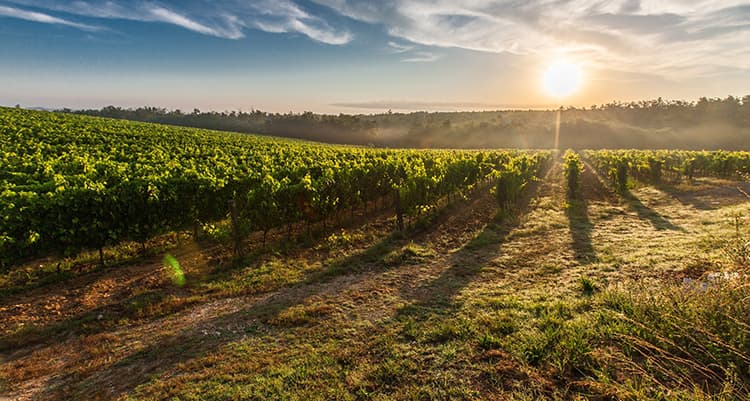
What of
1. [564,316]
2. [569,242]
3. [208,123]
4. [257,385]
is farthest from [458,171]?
[208,123]

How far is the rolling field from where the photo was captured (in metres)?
4.75

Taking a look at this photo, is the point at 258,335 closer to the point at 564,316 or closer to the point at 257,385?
the point at 257,385

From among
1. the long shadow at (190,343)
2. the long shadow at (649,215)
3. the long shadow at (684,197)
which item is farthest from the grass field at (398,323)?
the long shadow at (684,197)

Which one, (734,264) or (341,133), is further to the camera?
(341,133)

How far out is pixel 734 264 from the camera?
15.4ft

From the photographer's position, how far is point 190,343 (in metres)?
6.13

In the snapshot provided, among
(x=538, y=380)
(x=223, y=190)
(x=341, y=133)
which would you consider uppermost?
(x=341, y=133)

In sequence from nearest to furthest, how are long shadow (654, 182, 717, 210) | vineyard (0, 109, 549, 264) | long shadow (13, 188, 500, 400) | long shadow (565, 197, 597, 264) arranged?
1. long shadow (13, 188, 500, 400)
2. vineyard (0, 109, 549, 264)
3. long shadow (565, 197, 597, 264)
4. long shadow (654, 182, 717, 210)

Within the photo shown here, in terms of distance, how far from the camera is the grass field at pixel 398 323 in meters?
4.63

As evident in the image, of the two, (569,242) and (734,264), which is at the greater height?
(734,264)

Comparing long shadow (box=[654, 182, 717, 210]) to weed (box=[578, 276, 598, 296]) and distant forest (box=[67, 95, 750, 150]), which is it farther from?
distant forest (box=[67, 95, 750, 150])

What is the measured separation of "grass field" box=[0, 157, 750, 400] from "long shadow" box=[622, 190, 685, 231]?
1.46 metres

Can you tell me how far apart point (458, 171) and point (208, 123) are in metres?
111

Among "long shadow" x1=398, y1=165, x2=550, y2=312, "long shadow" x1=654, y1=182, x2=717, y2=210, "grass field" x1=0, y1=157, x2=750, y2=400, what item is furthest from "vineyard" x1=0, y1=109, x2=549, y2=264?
"long shadow" x1=654, y1=182, x2=717, y2=210
